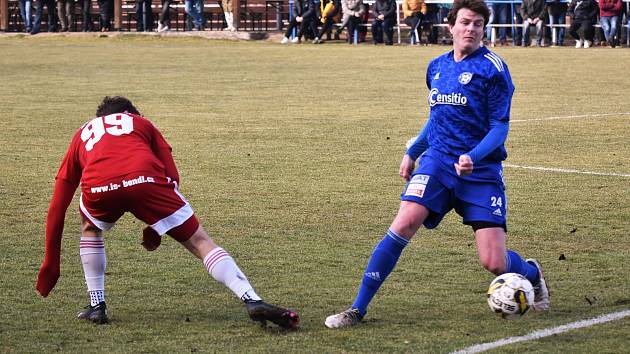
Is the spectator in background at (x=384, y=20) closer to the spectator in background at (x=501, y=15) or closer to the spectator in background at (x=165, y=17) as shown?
the spectator in background at (x=501, y=15)

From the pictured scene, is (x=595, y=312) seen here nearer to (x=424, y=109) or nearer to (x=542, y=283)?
(x=542, y=283)

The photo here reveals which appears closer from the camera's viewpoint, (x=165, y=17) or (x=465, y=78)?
(x=465, y=78)

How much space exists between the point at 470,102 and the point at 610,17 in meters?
28.1

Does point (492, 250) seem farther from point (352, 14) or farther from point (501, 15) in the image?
point (352, 14)

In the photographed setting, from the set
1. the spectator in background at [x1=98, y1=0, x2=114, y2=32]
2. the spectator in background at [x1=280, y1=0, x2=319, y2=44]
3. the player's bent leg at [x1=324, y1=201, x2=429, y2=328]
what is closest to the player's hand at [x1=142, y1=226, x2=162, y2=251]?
the player's bent leg at [x1=324, y1=201, x2=429, y2=328]

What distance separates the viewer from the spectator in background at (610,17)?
1305 inches

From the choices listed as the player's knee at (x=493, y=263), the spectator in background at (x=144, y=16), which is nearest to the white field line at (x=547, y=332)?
the player's knee at (x=493, y=263)

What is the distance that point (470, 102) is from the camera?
22.4ft

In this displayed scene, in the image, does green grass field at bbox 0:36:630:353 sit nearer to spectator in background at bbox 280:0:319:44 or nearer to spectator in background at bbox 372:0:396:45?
spectator in background at bbox 372:0:396:45

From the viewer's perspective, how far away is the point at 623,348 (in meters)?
6.34

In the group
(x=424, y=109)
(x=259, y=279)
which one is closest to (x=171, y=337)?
(x=259, y=279)

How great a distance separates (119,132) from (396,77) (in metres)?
19.4

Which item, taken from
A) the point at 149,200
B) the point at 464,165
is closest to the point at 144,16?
the point at 149,200

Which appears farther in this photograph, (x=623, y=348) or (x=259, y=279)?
(x=259, y=279)
